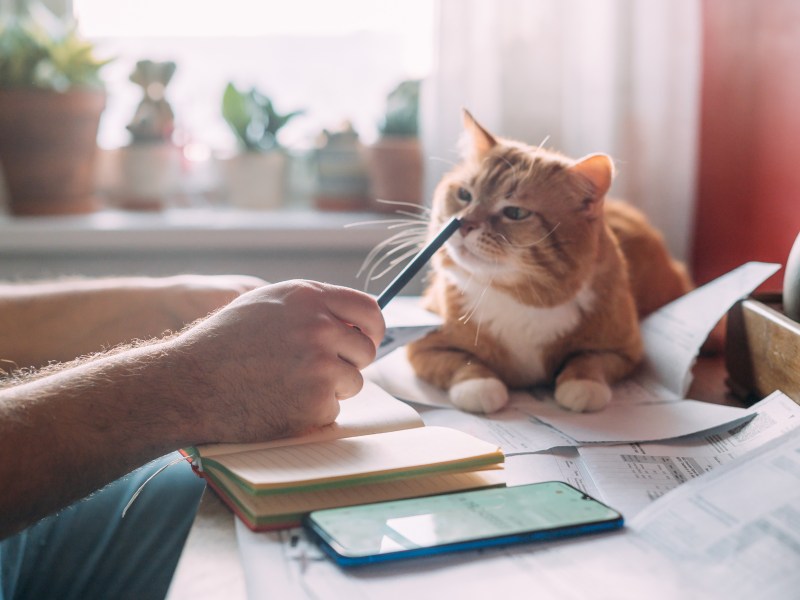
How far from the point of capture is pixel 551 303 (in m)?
1.11

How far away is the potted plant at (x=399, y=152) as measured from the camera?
6.10 feet

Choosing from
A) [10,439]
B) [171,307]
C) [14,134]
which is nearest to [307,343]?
[10,439]

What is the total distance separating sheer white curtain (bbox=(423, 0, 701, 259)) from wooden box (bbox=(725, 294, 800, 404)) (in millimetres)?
650

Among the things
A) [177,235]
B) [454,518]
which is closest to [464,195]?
[454,518]

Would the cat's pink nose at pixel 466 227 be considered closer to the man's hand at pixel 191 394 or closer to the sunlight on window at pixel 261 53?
the man's hand at pixel 191 394

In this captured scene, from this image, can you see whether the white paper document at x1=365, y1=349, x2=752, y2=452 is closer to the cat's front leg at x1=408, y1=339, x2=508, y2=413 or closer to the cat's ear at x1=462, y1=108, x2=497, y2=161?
the cat's front leg at x1=408, y1=339, x2=508, y2=413

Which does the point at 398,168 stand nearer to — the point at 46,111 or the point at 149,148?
the point at 149,148

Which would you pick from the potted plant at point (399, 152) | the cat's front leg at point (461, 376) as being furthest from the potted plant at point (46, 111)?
the cat's front leg at point (461, 376)

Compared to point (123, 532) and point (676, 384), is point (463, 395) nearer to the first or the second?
point (676, 384)

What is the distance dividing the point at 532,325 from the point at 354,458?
49cm

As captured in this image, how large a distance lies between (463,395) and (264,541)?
0.43 m

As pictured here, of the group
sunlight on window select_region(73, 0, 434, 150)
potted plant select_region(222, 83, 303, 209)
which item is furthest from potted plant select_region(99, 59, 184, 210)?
potted plant select_region(222, 83, 303, 209)

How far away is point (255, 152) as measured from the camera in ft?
6.64

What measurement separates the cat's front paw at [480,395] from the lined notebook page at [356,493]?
26cm
